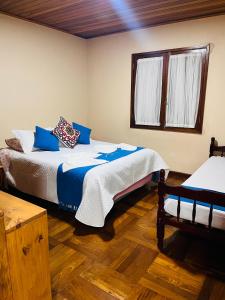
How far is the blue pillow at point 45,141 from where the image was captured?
3.21 meters

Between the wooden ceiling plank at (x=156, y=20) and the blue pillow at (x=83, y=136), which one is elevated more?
the wooden ceiling plank at (x=156, y=20)

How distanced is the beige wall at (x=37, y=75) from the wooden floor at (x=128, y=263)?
Result: 6.65 feet

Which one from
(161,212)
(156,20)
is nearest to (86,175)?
(161,212)

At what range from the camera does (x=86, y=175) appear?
232 cm

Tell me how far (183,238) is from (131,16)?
3159 mm

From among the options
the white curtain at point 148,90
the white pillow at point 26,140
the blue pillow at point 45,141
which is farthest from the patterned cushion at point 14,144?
the white curtain at point 148,90

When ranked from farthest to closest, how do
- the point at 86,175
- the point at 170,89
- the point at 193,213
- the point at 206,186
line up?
1. the point at 170,89
2. the point at 86,175
3. the point at 206,186
4. the point at 193,213

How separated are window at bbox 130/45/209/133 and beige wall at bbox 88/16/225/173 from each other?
0.10 meters

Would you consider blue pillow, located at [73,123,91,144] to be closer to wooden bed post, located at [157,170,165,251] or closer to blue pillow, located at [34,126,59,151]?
blue pillow, located at [34,126,59,151]

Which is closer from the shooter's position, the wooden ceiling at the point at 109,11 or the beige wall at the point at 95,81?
the wooden ceiling at the point at 109,11

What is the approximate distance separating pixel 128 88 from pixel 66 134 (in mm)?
1622

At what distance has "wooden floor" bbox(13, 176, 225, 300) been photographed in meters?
1.63

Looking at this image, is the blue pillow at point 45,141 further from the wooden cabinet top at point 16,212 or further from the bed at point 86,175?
the wooden cabinet top at point 16,212

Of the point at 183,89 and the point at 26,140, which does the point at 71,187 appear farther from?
the point at 183,89
